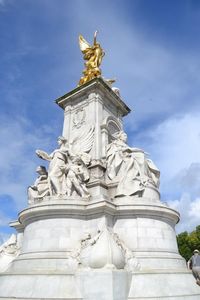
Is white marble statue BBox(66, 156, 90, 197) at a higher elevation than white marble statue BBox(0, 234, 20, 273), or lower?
higher

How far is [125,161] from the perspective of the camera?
13.4 metres

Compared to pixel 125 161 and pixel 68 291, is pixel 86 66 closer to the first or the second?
pixel 125 161

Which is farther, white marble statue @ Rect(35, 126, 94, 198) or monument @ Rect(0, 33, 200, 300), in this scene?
white marble statue @ Rect(35, 126, 94, 198)

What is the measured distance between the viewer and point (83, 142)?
1480cm

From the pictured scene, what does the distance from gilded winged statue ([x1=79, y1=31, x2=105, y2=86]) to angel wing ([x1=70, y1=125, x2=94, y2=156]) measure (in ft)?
12.5

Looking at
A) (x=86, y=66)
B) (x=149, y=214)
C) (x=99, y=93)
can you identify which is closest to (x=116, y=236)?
(x=149, y=214)

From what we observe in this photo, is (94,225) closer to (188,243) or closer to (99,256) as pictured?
(99,256)

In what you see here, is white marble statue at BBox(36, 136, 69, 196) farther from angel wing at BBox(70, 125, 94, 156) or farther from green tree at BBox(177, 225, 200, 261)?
green tree at BBox(177, 225, 200, 261)

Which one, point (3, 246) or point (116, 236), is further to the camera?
point (3, 246)

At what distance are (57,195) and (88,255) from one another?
355 centimetres

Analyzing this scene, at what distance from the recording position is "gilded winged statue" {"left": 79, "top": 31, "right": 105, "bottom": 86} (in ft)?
56.9

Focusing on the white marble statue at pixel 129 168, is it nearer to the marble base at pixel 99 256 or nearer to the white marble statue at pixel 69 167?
the marble base at pixel 99 256

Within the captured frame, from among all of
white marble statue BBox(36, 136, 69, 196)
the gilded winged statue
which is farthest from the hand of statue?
the gilded winged statue

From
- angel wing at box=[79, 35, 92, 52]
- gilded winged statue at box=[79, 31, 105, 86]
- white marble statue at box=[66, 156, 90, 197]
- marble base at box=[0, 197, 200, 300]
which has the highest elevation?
angel wing at box=[79, 35, 92, 52]
